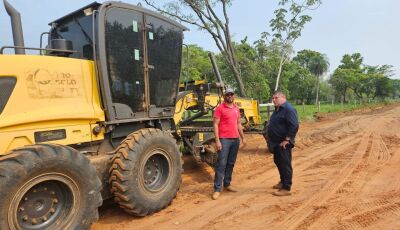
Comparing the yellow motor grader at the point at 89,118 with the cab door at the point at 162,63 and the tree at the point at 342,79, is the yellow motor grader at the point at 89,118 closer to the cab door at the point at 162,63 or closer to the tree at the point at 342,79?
the cab door at the point at 162,63

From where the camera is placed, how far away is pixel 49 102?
405 cm

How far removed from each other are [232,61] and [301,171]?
12080mm

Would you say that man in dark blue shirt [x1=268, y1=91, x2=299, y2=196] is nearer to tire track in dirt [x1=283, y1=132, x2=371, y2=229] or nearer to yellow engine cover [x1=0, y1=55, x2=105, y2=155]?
tire track in dirt [x1=283, y1=132, x2=371, y2=229]

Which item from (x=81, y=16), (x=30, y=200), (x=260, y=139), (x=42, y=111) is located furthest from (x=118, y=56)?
(x=260, y=139)

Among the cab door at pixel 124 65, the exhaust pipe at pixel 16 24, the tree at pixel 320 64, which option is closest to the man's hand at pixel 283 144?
the cab door at pixel 124 65

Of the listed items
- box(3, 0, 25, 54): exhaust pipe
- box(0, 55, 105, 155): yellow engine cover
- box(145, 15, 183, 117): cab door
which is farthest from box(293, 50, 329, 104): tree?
box(3, 0, 25, 54): exhaust pipe

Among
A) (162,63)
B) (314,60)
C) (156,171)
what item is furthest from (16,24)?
(314,60)

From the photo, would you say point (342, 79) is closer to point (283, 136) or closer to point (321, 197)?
point (283, 136)

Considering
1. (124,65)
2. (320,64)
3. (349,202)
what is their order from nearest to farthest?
(124,65), (349,202), (320,64)

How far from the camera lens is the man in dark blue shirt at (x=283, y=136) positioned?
555cm

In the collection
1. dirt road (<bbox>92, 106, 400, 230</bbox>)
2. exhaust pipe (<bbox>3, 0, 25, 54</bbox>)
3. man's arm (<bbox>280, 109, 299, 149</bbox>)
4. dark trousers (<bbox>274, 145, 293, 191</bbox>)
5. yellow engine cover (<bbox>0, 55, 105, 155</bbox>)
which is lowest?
dirt road (<bbox>92, 106, 400, 230</bbox>)

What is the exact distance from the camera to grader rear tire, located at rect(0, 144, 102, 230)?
328 centimetres

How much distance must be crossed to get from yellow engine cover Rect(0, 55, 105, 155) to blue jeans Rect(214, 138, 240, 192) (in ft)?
6.62

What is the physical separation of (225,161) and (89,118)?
2376 mm
